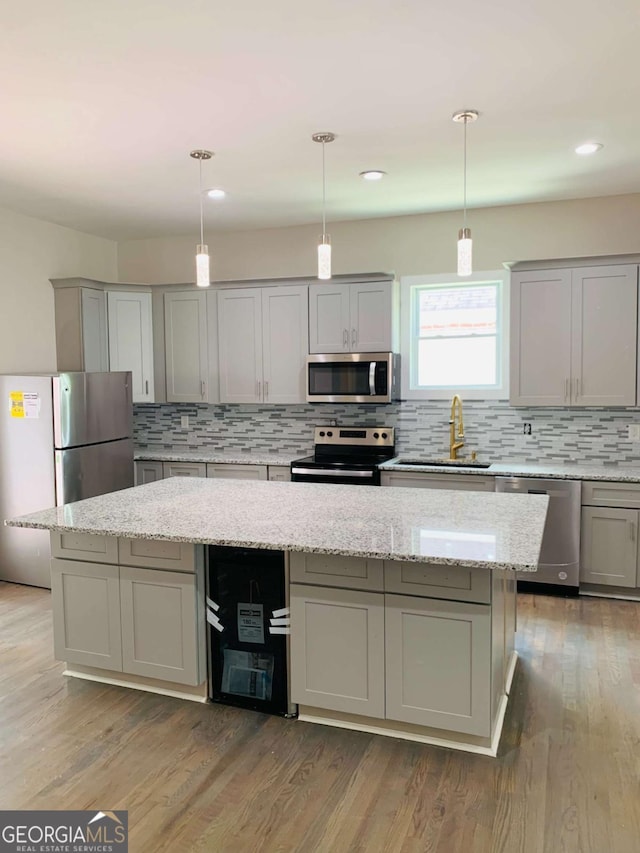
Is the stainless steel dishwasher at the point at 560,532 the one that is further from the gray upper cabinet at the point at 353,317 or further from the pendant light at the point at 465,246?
the pendant light at the point at 465,246

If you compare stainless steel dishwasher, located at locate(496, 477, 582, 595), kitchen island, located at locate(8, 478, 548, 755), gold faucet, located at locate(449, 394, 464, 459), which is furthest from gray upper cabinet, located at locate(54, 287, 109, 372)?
stainless steel dishwasher, located at locate(496, 477, 582, 595)

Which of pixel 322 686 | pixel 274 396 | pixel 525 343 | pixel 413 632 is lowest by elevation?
pixel 322 686

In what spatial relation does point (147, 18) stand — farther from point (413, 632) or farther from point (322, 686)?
point (322, 686)

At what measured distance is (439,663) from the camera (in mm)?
2490

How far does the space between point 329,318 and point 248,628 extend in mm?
2893

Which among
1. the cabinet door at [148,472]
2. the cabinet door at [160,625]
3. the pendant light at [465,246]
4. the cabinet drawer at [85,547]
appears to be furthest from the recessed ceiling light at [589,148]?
the cabinet door at [148,472]

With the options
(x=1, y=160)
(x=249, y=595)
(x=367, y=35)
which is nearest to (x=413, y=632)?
(x=249, y=595)

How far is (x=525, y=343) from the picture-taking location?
4.59 metres

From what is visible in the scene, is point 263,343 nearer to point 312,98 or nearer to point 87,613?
point 312,98

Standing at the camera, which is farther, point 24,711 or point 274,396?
point 274,396

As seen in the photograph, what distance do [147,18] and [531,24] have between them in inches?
52.8

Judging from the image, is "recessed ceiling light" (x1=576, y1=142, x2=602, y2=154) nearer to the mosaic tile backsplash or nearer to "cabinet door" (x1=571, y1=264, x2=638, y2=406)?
"cabinet door" (x1=571, y1=264, x2=638, y2=406)

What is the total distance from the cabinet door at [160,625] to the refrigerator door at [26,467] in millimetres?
1933

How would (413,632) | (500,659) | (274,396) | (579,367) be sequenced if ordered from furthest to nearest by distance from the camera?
(274,396) → (579,367) → (500,659) → (413,632)
